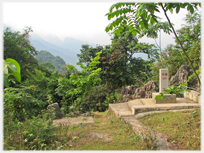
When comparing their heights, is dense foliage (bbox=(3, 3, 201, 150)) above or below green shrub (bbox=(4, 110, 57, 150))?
above

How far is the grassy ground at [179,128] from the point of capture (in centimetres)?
306

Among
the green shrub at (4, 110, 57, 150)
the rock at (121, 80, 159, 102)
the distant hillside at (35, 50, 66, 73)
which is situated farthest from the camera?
the distant hillside at (35, 50, 66, 73)

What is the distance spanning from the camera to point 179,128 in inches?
151

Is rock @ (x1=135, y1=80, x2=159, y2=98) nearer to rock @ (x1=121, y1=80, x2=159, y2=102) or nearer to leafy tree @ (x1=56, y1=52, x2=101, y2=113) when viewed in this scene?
rock @ (x1=121, y1=80, x2=159, y2=102)

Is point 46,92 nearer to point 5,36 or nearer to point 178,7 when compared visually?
point 5,36

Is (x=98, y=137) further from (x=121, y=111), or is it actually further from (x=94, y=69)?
(x=94, y=69)

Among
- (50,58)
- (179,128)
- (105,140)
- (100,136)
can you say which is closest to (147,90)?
(179,128)

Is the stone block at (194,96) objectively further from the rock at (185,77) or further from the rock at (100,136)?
the rock at (100,136)

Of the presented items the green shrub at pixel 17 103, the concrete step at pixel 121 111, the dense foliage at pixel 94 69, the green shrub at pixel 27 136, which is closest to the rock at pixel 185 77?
the dense foliage at pixel 94 69

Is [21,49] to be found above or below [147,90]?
above

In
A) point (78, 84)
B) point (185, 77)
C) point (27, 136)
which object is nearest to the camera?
point (27, 136)

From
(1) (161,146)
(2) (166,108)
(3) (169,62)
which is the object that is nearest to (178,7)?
(1) (161,146)

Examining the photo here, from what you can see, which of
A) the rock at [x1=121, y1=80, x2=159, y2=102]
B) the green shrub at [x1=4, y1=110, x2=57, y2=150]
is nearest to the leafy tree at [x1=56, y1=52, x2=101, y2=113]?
the rock at [x1=121, y1=80, x2=159, y2=102]

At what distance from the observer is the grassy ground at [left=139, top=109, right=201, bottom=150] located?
3059mm
